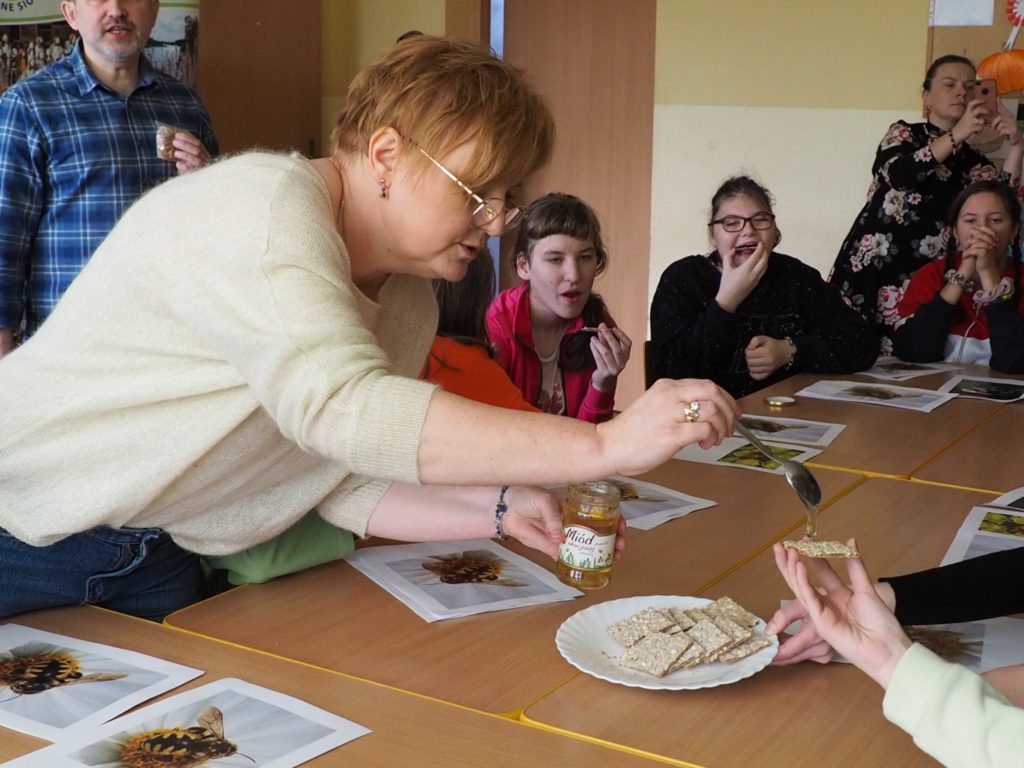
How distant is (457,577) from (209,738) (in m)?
0.54

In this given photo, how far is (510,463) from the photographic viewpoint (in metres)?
1.27

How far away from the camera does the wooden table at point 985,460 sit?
7.57 feet

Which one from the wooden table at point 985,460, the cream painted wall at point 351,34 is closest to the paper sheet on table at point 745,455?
the wooden table at point 985,460

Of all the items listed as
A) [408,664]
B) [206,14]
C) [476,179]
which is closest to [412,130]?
[476,179]

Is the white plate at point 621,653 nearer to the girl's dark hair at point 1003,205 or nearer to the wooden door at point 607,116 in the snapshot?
the girl's dark hair at point 1003,205

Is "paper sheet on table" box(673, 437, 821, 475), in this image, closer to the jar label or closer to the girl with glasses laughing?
the jar label

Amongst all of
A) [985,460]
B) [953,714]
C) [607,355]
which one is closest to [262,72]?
[607,355]

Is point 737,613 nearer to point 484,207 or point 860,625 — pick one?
point 860,625

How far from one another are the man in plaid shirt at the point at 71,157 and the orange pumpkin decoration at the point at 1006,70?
120 inches

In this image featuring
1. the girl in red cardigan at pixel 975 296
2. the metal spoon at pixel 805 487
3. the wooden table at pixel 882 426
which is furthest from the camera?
the girl in red cardigan at pixel 975 296

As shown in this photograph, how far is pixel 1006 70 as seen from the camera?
4.59m

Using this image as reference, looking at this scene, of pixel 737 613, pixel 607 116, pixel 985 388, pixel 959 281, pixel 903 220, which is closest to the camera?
pixel 737 613

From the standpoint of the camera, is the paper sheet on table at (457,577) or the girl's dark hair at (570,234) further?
the girl's dark hair at (570,234)

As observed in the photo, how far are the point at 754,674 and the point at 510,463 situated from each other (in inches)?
16.0
